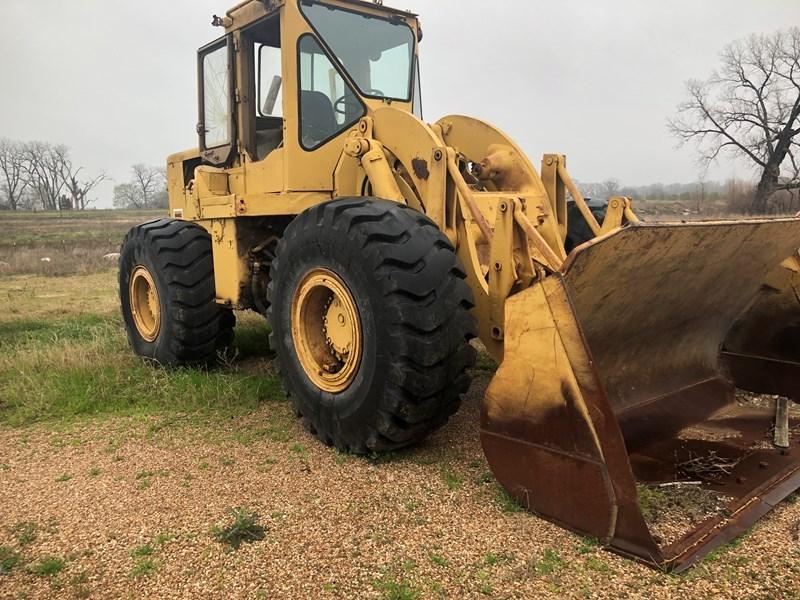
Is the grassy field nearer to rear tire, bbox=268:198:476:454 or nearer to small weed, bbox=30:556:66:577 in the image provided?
small weed, bbox=30:556:66:577

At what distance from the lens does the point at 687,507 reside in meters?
2.88

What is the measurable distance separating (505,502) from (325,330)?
162cm

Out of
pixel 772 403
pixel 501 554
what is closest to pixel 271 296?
pixel 501 554

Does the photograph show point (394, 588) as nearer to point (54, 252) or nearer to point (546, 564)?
point (546, 564)

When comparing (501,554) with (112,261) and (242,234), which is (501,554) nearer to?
(242,234)

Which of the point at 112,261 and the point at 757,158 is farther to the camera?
the point at 757,158

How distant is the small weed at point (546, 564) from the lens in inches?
100

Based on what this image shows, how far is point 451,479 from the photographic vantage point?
341cm

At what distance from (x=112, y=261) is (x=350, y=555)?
18506 mm

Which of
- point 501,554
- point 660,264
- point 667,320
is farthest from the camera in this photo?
point 667,320

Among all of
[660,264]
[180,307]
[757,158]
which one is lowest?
[180,307]

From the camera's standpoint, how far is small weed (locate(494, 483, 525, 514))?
3.03m

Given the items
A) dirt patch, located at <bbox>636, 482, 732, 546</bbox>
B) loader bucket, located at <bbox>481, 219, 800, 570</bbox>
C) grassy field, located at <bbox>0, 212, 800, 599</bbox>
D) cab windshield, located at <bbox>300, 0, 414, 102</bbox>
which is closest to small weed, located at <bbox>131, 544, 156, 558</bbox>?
grassy field, located at <bbox>0, 212, 800, 599</bbox>

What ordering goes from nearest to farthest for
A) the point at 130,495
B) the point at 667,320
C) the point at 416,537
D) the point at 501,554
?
the point at 501,554, the point at 416,537, the point at 130,495, the point at 667,320
